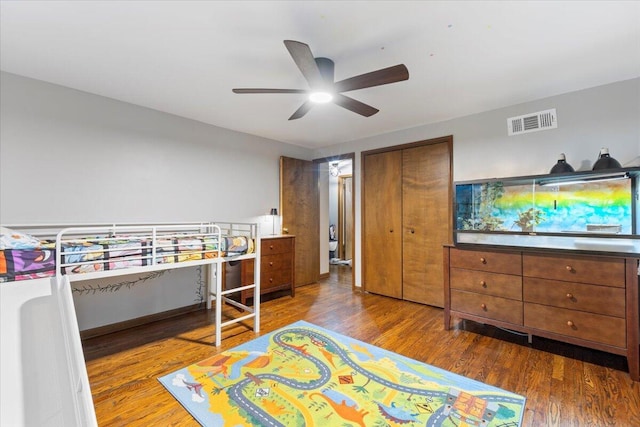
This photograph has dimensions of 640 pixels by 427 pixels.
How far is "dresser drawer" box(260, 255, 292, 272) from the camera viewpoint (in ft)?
11.9

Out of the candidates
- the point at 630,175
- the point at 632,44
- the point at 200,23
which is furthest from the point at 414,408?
the point at 632,44

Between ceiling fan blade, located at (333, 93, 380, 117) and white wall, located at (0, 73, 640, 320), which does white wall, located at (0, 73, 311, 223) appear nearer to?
white wall, located at (0, 73, 640, 320)

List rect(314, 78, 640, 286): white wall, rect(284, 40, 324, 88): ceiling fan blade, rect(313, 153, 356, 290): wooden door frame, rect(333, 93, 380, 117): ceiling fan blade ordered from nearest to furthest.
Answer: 1. rect(284, 40, 324, 88): ceiling fan blade
2. rect(333, 93, 380, 117): ceiling fan blade
3. rect(314, 78, 640, 286): white wall
4. rect(313, 153, 356, 290): wooden door frame

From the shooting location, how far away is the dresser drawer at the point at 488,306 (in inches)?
94.8

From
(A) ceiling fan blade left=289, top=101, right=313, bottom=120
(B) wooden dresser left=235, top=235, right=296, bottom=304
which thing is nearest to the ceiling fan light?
(A) ceiling fan blade left=289, top=101, right=313, bottom=120

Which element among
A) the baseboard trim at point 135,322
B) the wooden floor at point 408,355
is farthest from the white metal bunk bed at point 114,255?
the baseboard trim at point 135,322

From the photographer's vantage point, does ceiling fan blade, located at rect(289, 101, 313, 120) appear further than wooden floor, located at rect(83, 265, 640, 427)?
Yes

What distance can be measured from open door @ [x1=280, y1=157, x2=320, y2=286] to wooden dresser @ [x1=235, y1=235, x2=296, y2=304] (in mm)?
499

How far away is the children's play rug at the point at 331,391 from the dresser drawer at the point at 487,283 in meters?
0.91

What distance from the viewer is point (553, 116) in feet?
8.68

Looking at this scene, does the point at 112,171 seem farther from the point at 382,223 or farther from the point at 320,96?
the point at 382,223

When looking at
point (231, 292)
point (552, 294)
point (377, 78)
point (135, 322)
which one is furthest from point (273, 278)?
point (552, 294)

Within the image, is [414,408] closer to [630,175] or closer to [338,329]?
[338,329]

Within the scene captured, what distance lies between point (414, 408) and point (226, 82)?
2770 millimetres
